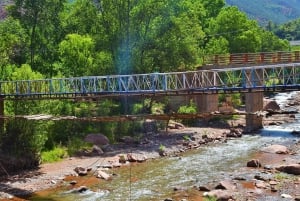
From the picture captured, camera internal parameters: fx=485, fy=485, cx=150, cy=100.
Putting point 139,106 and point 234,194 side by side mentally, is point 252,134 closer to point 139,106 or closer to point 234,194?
point 139,106

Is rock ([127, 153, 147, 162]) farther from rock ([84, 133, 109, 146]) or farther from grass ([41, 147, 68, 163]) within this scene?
grass ([41, 147, 68, 163])

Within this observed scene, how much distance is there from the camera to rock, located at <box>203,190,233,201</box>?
984 inches

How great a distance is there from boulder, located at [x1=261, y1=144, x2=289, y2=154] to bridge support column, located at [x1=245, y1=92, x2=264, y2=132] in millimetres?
10026

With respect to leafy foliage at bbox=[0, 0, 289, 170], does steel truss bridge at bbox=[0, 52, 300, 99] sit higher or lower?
lower

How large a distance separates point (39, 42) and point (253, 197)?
37.3m

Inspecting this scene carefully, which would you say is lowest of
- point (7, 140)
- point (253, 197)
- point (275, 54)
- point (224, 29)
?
point (253, 197)

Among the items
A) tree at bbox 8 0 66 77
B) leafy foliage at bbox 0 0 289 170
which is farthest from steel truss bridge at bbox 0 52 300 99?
tree at bbox 8 0 66 77

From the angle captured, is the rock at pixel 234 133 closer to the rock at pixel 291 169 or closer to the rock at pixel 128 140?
the rock at pixel 128 140

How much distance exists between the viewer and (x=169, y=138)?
145 ft

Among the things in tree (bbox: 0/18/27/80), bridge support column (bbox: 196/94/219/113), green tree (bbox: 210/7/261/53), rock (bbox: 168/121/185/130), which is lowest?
rock (bbox: 168/121/185/130)

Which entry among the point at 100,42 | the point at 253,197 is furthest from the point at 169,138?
the point at 253,197

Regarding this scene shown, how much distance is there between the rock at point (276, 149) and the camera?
37406 millimetres

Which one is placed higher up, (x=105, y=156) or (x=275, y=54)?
(x=275, y=54)

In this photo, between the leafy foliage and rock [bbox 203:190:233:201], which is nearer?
rock [bbox 203:190:233:201]
